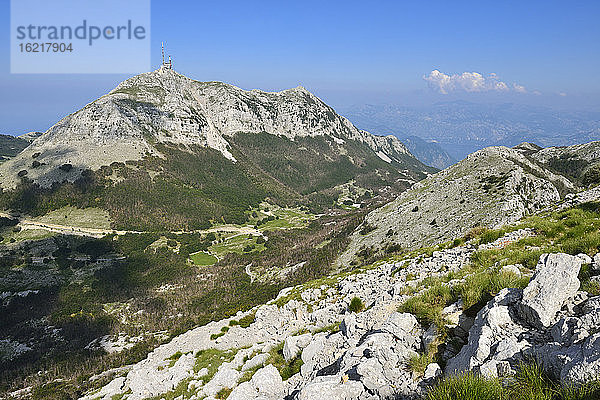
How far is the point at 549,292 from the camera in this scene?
8.45 metres

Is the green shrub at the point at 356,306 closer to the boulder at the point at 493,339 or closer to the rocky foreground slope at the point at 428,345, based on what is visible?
the rocky foreground slope at the point at 428,345

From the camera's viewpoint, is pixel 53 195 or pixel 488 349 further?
pixel 53 195

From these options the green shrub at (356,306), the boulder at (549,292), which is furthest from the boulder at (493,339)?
the green shrub at (356,306)

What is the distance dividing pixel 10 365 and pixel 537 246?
98326 mm

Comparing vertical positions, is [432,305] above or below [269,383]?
above

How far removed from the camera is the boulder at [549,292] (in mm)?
8164

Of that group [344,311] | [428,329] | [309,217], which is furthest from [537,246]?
[309,217]

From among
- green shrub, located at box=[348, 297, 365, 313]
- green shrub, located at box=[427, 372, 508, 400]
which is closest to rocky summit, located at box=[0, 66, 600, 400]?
green shrub, located at box=[427, 372, 508, 400]

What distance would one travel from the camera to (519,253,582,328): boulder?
26.8ft

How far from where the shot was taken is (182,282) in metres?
109

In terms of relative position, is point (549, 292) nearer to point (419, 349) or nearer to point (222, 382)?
point (419, 349)

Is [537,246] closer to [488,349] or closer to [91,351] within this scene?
[488,349]

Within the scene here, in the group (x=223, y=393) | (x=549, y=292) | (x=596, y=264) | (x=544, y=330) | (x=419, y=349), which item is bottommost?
(x=223, y=393)

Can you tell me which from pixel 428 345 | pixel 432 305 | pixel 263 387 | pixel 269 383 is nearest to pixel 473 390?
pixel 428 345
